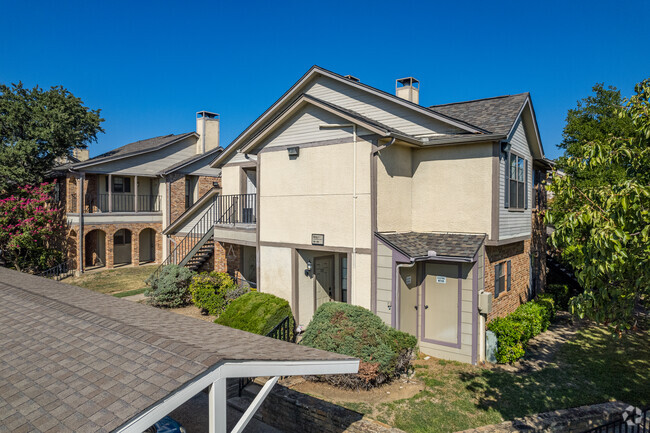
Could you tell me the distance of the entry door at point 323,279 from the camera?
13.9 meters

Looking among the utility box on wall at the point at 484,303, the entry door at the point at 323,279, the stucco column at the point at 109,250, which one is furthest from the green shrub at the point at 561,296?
the stucco column at the point at 109,250

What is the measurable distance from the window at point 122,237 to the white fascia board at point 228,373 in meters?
26.6

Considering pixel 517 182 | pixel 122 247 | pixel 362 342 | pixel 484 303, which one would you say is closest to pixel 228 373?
pixel 362 342

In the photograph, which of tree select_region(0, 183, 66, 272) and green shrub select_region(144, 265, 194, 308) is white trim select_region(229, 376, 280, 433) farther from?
tree select_region(0, 183, 66, 272)

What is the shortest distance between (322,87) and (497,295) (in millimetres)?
9256

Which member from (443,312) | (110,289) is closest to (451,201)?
(443,312)

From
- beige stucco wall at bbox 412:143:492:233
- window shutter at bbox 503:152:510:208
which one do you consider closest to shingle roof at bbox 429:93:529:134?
beige stucco wall at bbox 412:143:492:233

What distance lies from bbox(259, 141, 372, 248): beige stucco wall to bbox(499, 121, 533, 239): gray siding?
3.84 meters

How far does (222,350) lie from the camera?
471 cm

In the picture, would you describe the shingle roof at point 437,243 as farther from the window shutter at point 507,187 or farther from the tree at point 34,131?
the tree at point 34,131

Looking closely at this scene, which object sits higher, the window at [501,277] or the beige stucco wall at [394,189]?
the beige stucco wall at [394,189]

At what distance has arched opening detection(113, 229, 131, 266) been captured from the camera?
2778 centimetres

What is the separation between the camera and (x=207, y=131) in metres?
28.1

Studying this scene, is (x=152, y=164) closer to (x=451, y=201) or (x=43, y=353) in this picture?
(x=451, y=201)
